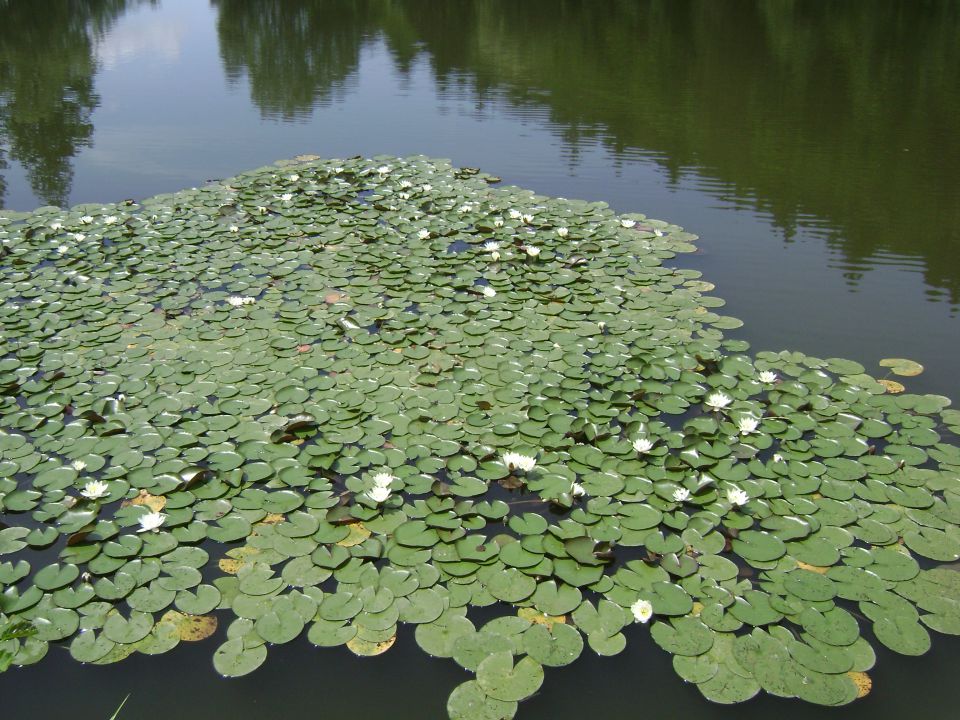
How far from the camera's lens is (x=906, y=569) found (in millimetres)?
2584

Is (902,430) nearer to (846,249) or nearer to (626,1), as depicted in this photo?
(846,249)

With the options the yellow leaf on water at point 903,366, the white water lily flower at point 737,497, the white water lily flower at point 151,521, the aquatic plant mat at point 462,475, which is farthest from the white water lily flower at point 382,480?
the yellow leaf on water at point 903,366

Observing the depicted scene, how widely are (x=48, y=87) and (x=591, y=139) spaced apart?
7.89 meters

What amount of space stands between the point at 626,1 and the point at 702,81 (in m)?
8.05

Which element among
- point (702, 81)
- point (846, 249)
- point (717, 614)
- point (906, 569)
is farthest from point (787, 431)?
point (702, 81)

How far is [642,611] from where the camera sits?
2.41 meters

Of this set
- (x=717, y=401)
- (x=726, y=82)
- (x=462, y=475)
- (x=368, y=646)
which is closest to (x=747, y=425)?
(x=717, y=401)

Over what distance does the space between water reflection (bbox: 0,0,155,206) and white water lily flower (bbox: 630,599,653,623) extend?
6.08 meters

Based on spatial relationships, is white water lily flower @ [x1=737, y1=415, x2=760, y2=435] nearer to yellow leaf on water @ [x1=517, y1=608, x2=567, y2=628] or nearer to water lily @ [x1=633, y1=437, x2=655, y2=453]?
water lily @ [x1=633, y1=437, x2=655, y2=453]

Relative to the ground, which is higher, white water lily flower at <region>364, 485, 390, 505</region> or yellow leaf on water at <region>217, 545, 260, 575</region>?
white water lily flower at <region>364, 485, 390, 505</region>

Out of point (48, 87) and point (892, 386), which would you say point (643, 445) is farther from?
point (48, 87)

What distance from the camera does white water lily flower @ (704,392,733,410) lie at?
3.38 m

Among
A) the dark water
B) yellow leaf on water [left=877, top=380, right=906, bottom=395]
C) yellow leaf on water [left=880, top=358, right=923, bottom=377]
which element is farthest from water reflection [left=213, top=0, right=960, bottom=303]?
yellow leaf on water [left=877, top=380, right=906, bottom=395]

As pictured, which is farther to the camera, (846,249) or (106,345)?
(846,249)
